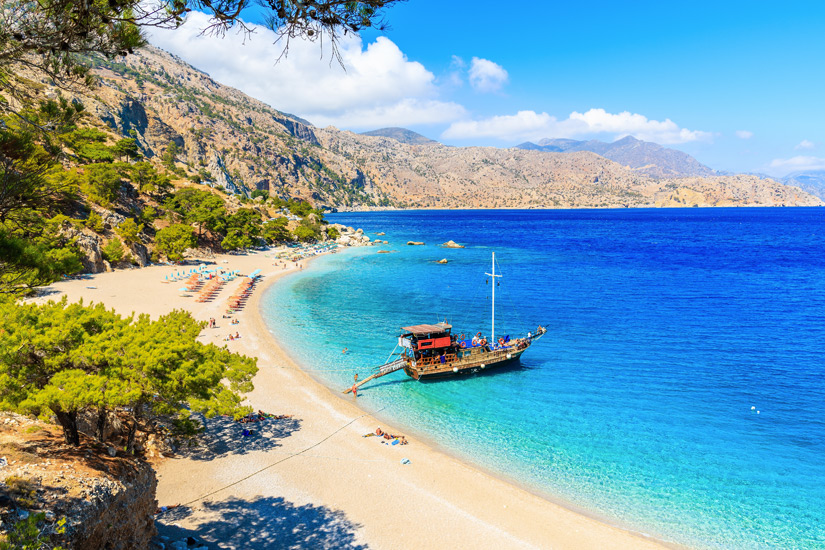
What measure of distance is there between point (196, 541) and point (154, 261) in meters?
56.5

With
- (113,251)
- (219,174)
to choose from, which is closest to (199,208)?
(113,251)

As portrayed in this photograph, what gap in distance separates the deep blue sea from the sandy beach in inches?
66.3

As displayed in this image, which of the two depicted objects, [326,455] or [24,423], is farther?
[326,455]

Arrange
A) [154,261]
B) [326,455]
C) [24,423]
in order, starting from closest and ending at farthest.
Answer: [24,423] < [326,455] < [154,261]

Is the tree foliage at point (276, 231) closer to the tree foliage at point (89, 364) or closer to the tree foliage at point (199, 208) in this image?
the tree foliage at point (199, 208)

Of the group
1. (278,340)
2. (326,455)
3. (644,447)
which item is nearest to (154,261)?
(278,340)

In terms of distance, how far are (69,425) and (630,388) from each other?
28.2m

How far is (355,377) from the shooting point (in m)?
28.2

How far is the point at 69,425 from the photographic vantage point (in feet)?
38.5

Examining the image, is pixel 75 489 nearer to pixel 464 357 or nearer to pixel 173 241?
pixel 464 357

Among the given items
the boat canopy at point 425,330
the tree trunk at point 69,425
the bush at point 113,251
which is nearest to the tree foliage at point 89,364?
the tree trunk at point 69,425

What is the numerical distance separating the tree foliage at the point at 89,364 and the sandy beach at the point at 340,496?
3611 mm

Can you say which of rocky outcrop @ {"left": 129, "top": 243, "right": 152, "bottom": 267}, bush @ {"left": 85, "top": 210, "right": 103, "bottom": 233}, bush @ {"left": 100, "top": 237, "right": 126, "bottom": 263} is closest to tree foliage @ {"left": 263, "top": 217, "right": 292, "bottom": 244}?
rocky outcrop @ {"left": 129, "top": 243, "right": 152, "bottom": 267}

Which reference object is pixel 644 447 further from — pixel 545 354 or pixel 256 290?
pixel 256 290
